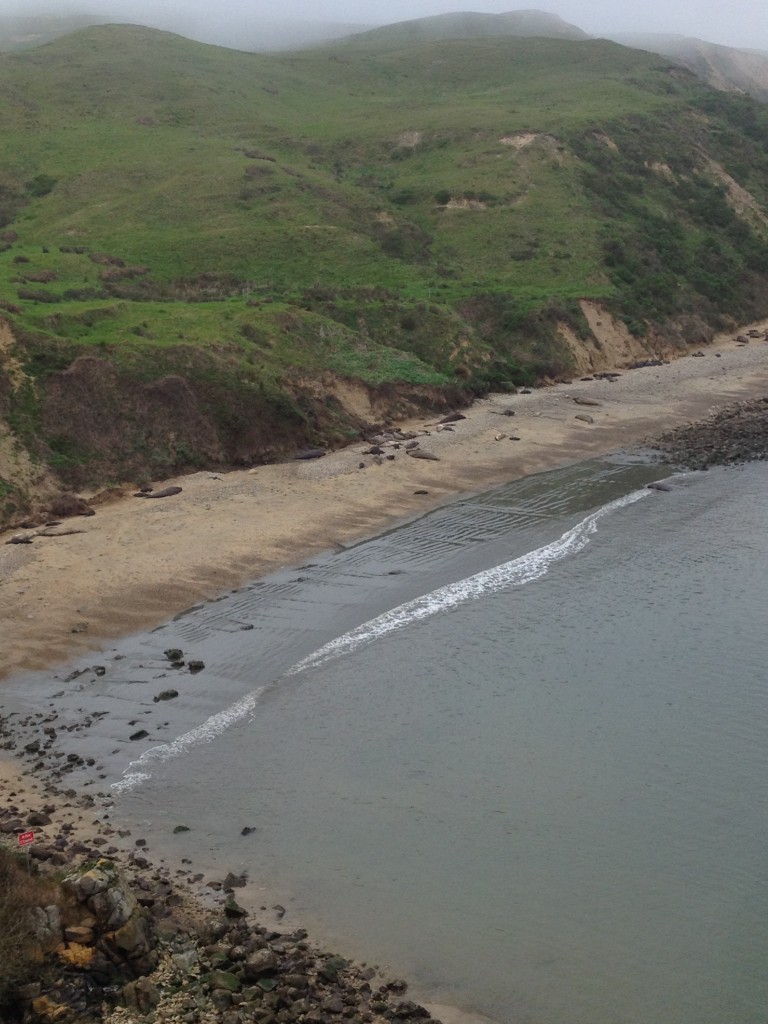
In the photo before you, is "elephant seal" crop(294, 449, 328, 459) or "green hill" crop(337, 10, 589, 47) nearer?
"elephant seal" crop(294, 449, 328, 459)

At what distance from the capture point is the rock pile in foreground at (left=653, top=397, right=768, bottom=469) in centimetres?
5003

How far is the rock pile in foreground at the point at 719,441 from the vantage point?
50.0m

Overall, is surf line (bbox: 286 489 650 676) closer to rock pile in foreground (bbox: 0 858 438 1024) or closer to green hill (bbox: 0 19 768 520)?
rock pile in foreground (bbox: 0 858 438 1024)

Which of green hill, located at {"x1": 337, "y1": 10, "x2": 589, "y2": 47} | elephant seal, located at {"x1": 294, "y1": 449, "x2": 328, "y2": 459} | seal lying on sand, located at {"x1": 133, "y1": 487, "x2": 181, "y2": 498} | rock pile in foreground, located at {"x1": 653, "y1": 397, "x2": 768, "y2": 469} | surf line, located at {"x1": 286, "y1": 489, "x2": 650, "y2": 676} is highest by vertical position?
green hill, located at {"x1": 337, "y1": 10, "x2": 589, "y2": 47}

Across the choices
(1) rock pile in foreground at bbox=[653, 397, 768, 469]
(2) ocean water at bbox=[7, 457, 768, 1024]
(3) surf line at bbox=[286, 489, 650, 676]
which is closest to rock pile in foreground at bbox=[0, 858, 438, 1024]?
(2) ocean water at bbox=[7, 457, 768, 1024]

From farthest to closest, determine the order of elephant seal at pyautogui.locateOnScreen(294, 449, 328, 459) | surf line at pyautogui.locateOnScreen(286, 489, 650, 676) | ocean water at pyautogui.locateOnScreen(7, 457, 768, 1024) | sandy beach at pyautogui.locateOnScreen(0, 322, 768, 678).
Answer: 1. elephant seal at pyautogui.locateOnScreen(294, 449, 328, 459)
2. sandy beach at pyautogui.locateOnScreen(0, 322, 768, 678)
3. surf line at pyautogui.locateOnScreen(286, 489, 650, 676)
4. ocean water at pyautogui.locateOnScreen(7, 457, 768, 1024)

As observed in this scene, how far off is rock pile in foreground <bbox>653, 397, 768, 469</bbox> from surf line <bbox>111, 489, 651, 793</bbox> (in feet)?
23.7

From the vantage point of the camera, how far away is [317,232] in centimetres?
7100

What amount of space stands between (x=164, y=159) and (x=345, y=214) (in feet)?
55.8

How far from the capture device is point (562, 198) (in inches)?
3241

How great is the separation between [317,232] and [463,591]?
1650 inches

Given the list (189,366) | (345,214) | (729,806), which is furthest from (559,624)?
(345,214)

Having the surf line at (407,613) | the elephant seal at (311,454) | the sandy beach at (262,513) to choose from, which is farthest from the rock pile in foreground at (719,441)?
the elephant seal at (311,454)

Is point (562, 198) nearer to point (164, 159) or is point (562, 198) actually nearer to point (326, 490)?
point (164, 159)
